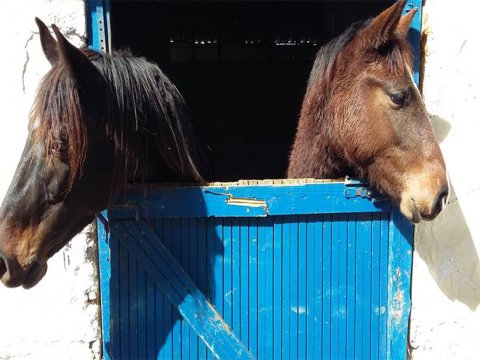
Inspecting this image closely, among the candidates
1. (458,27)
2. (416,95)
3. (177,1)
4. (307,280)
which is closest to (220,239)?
(307,280)

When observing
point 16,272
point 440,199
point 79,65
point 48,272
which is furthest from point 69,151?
point 440,199

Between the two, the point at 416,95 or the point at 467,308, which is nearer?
the point at 416,95

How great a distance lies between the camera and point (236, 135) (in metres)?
5.84

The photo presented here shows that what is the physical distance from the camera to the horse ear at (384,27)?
5.30ft

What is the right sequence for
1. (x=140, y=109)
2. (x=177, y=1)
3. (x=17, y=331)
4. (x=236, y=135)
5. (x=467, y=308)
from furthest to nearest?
1. (x=236, y=135)
2. (x=177, y=1)
3. (x=467, y=308)
4. (x=17, y=331)
5. (x=140, y=109)

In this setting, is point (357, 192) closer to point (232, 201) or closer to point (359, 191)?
point (359, 191)

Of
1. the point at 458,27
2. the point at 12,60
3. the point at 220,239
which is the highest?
the point at 458,27

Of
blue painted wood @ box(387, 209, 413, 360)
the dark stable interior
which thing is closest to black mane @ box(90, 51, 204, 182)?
blue painted wood @ box(387, 209, 413, 360)

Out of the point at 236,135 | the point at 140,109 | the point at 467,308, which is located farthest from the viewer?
the point at 236,135

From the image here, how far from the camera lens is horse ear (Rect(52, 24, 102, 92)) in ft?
4.49

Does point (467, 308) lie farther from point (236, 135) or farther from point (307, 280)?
point (236, 135)

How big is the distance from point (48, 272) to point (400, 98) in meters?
1.66

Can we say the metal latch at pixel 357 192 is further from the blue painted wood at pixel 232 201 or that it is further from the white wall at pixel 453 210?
the white wall at pixel 453 210

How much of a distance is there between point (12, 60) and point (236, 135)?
4063 mm
